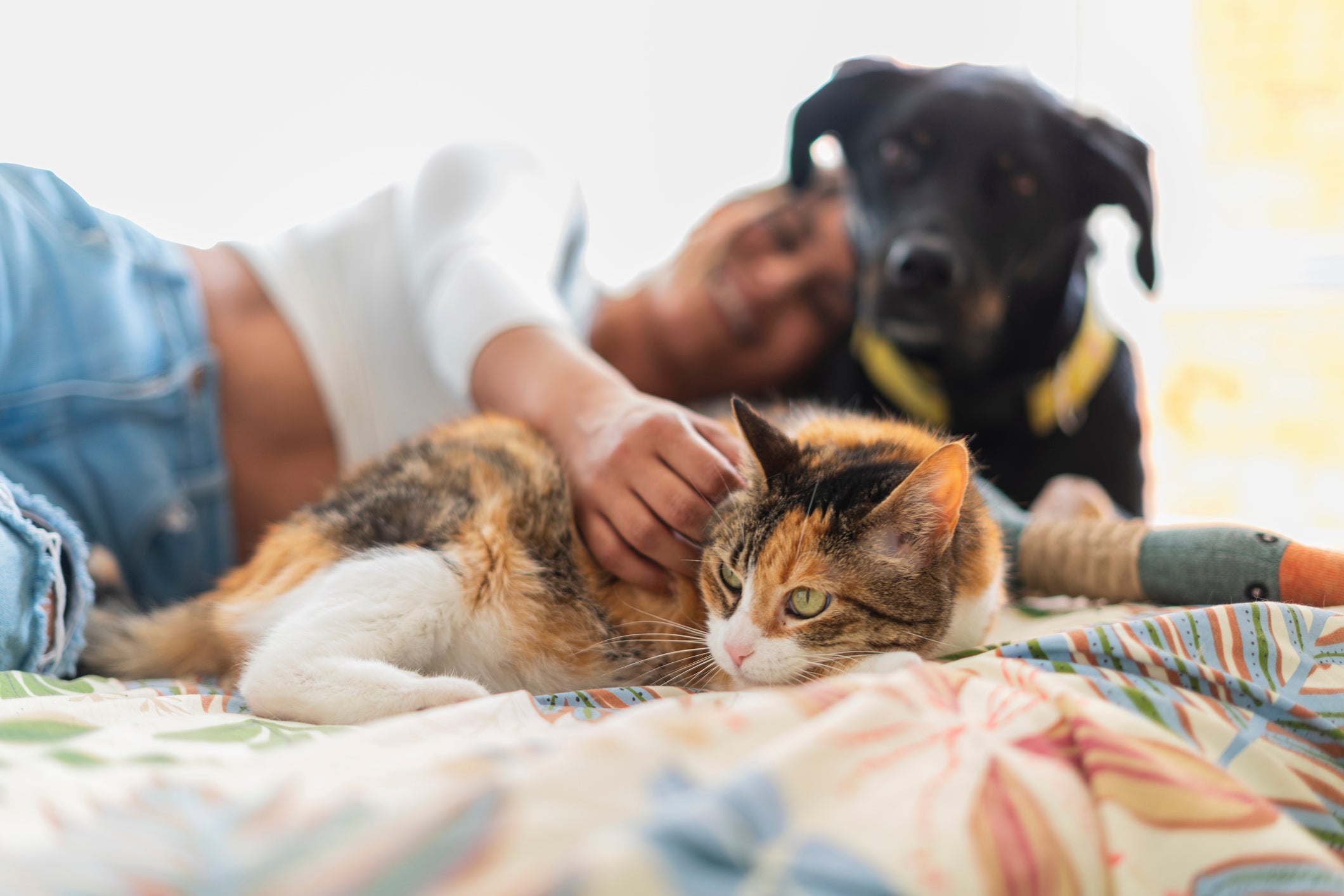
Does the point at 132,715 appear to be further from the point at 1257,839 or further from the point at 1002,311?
the point at 1002,311

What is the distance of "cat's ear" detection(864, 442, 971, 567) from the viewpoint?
0.80 metres

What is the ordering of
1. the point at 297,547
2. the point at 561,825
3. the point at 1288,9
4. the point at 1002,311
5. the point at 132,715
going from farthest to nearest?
the point at 1288,9, the point at 1002,311, the point at 297,547, the point at 132,715, the point at 561,825

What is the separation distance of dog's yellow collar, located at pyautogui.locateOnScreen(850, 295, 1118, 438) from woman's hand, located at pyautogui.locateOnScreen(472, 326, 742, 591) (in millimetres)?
616

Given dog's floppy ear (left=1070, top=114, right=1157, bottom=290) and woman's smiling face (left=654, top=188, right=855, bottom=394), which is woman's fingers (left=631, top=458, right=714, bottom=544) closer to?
woman's smiling face (left=654, top=188, right=855, bottom=394)

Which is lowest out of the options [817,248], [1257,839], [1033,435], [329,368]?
[1033,435]

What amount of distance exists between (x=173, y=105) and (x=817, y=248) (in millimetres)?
1613

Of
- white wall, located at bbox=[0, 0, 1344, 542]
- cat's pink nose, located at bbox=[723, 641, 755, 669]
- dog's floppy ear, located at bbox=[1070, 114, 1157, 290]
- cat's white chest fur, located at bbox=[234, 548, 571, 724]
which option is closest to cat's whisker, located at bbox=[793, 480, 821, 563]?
cat's pink nose, located at bbox=[723, 641, 755, 669]

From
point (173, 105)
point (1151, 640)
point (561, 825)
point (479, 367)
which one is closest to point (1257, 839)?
point (1151, 640)

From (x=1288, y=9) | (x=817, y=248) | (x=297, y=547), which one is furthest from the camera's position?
(x=1288, y=9)

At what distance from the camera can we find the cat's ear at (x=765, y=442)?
948 mm

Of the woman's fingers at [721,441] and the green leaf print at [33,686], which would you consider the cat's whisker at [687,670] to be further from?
the green leaf print at [33,686]

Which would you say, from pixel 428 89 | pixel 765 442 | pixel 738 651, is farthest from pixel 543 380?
pixel 428 89

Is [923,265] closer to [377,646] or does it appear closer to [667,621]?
[667,621]

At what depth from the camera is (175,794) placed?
492 millimetres
